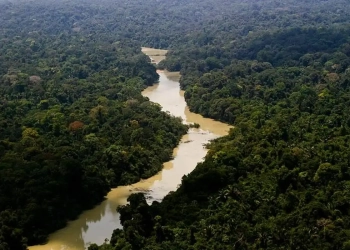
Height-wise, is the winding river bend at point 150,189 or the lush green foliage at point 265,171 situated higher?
the lush green foliage at point 265,171

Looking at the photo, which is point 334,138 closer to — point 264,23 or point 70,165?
point 70,165

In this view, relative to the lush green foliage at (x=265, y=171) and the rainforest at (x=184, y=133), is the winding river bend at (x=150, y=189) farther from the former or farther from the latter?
the lush green foliage at (x=265, y=171)

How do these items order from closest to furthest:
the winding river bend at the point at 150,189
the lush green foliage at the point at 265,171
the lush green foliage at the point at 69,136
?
the lush green foliage at the point at 265,171
the winding river bend at the point at 150,189
the lush green foliage at the point at 69,136

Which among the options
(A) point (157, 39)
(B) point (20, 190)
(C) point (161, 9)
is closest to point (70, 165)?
(B) point (20, 190)

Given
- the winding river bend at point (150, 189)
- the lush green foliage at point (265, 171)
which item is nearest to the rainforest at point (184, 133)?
the lush green foliage at point (265, 171)

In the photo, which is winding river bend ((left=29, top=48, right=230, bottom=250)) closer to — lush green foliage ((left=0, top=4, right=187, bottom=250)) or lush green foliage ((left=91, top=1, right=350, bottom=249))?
lush green foliage ((left=0, top=4, right=187, bottom=250))

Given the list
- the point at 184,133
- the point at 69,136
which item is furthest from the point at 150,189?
the point at 184,133

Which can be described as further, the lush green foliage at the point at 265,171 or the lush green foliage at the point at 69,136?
the lush green foliage at the point at 69,136
